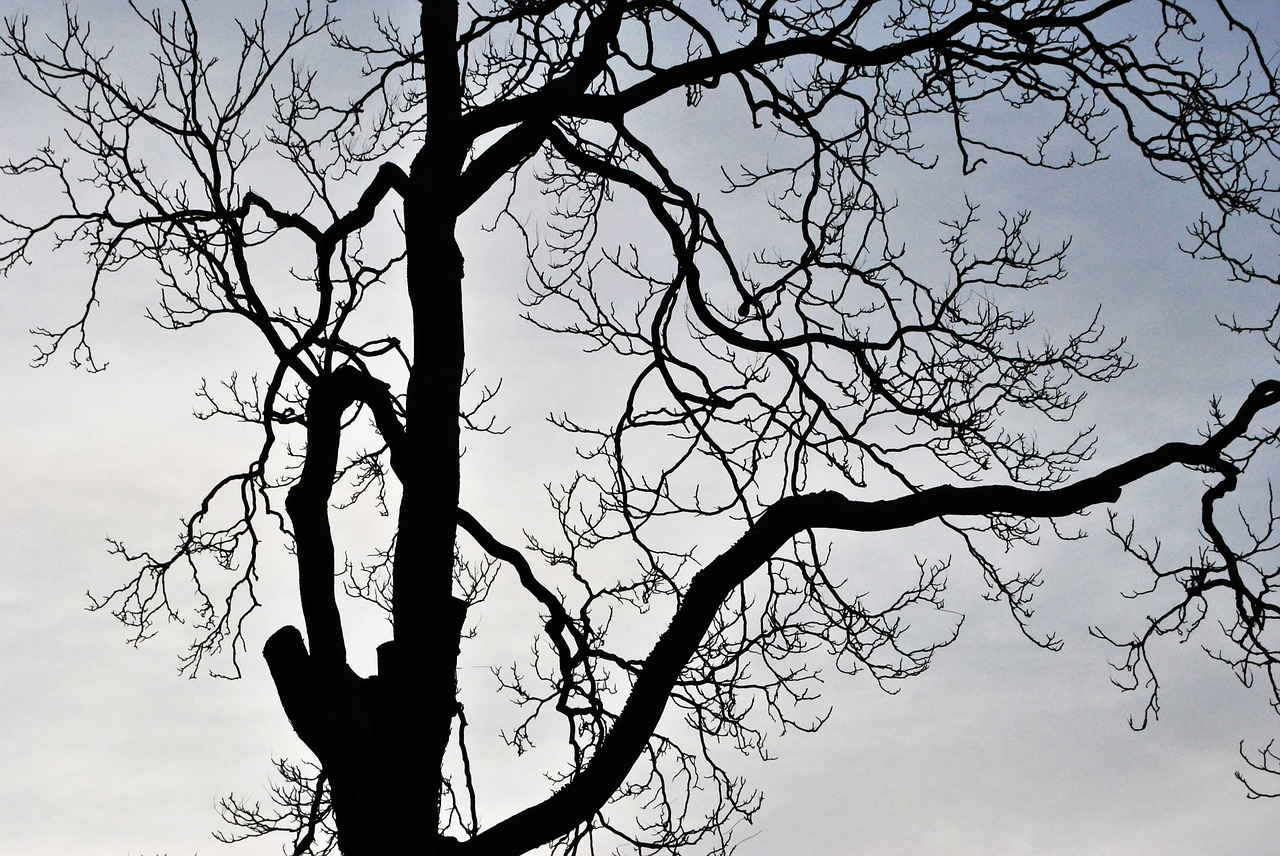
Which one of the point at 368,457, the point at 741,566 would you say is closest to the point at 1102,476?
the point at 741,566

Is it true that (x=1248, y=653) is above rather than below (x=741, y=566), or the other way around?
below

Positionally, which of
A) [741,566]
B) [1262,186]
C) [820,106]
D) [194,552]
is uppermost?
[820,106]

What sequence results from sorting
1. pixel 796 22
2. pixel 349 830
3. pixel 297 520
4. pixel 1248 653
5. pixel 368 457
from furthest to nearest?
pixel 368 457 < pixel 796 22 < pixel 1248 653 < pixel 297 520 < pixel 349 830

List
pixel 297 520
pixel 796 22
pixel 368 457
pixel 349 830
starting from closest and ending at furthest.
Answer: pixel 349 830 < pixel 297 520 < pixel 796 22 < pixel 368 457

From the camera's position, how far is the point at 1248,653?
5.38 meters

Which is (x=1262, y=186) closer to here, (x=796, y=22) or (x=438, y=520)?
(x=796, y=22)

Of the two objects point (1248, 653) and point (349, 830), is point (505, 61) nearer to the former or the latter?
point (349, 830)

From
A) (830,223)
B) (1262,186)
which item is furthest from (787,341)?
(1262,186)

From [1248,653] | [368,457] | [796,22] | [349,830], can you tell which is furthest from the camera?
[368,457]

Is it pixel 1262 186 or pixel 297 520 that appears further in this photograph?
pixel 1262 186

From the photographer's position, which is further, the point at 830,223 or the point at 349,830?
the point at 830,223

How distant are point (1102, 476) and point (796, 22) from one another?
2.86 metres

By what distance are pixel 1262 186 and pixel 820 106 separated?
2.33 metres

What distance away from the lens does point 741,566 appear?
4926 millimetres
